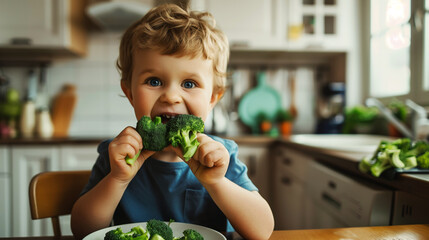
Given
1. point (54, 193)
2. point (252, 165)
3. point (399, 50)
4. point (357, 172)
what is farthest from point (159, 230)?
point (399, 50)

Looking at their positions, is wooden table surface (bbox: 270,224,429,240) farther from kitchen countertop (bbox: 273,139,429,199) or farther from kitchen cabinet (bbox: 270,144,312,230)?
kitchen cabinet (bbox: 270,144,312,230)

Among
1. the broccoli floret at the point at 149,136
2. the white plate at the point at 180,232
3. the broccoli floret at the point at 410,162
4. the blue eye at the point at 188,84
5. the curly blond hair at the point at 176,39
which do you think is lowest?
the white plate at the point at 180,232

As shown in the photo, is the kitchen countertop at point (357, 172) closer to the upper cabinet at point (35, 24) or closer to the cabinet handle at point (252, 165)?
the cabinet handle at point (252, 165)

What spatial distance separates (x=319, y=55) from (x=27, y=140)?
7.28 ft

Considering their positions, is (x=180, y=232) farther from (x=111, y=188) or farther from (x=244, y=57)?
(x=244, y=57)

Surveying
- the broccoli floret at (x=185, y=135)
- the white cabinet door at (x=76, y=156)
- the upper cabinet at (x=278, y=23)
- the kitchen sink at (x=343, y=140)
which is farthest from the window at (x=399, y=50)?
the white cabinet door at (x=76, y=156)

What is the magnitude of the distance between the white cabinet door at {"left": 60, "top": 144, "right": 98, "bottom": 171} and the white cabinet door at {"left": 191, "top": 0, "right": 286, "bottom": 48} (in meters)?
1.24

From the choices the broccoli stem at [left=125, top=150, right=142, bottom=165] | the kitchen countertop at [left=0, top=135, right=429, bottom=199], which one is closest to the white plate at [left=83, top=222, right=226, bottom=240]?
the broccoli stem at [left=125, top=150, right=142, bottom=165]

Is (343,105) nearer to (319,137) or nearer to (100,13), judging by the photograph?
(319,137)

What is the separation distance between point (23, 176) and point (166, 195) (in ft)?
5.41

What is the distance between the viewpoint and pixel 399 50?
2.09 metres

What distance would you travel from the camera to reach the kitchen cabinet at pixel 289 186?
179 centimetres

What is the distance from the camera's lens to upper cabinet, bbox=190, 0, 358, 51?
2.38 meters

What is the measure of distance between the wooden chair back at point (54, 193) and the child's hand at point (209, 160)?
20.4 inches
